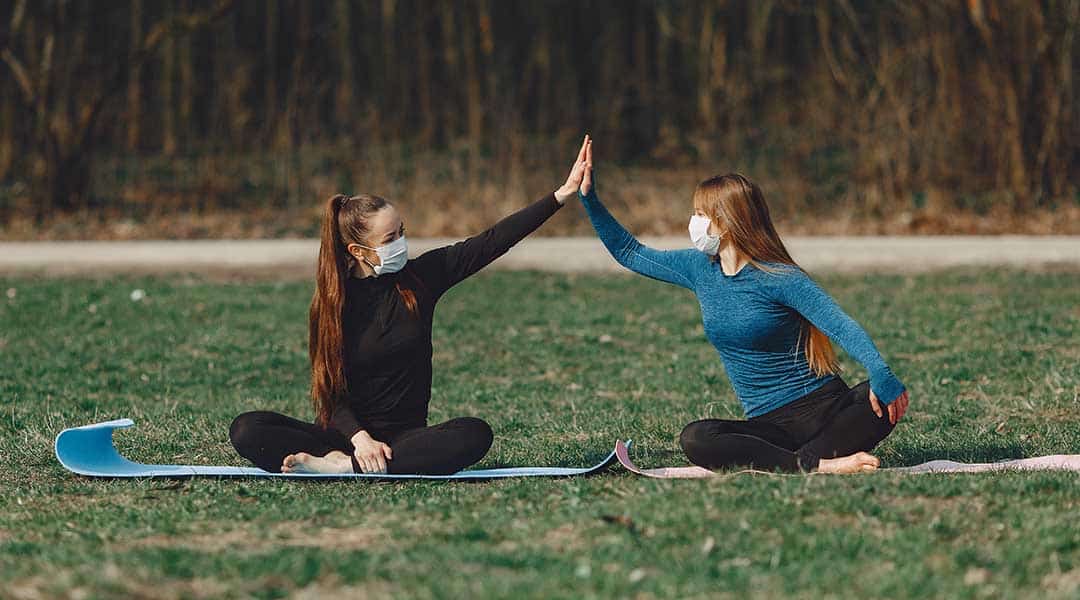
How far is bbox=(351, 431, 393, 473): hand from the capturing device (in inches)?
241

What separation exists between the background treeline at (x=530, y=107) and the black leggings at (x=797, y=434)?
37.0 feet

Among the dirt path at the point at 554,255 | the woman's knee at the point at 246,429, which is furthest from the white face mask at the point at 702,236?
the dirt path at the point at 554,255

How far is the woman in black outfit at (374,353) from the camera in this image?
6.13 metres

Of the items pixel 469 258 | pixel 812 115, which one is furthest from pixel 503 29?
pixel 469 258

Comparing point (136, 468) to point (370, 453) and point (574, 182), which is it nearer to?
point (370, 453)

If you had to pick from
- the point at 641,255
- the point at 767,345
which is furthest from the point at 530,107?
the point at 767,345

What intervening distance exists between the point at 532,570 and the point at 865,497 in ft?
4.35

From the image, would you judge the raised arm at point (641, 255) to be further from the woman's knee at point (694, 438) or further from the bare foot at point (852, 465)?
→ the bare foot at point (852, 465)

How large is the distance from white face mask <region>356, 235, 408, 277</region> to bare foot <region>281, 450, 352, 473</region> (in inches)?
30.2

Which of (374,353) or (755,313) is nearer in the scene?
(755,313)

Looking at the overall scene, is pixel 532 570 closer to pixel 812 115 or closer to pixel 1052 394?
pixel 1052 394

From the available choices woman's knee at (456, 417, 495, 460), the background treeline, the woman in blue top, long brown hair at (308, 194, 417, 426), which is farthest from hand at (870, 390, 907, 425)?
the background treeline

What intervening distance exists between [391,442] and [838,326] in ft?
6.00

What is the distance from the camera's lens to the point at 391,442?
629 cm
